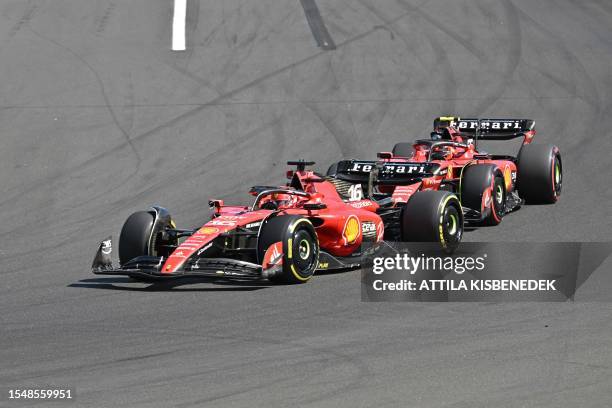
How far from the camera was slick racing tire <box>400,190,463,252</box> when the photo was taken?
604 inches

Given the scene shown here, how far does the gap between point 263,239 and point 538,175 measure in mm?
6728

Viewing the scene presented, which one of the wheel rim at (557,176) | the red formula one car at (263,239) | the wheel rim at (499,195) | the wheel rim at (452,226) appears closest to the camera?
the red formula one car at (263,239)

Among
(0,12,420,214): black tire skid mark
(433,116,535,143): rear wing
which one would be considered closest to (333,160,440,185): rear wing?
(433,116,535,143): rear wing

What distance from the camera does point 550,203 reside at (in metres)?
19.1

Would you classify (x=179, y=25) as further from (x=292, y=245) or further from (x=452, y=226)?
(x=292, y=245)

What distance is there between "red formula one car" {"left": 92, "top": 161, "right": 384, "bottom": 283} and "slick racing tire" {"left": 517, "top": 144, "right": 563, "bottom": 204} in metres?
4.23

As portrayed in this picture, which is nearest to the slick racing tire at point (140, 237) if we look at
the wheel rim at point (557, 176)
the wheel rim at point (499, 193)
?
the wheel rim at point (499, 193)

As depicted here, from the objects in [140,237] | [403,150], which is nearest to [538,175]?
[403,150]

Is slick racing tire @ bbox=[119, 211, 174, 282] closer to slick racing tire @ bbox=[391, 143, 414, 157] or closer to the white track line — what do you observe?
slick racing tire @ bbox=[391, 143, 414, 157]

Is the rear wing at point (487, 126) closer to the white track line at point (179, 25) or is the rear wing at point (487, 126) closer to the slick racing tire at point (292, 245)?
the slick racing tire at point (292, 245)

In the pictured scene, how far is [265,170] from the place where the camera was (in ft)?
68.7

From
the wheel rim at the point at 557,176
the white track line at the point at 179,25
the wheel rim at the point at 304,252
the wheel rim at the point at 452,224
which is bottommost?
the wheel rim at the point at 304,252

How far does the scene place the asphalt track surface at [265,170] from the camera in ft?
31.5

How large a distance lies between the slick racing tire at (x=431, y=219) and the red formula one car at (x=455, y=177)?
0.04 ft
